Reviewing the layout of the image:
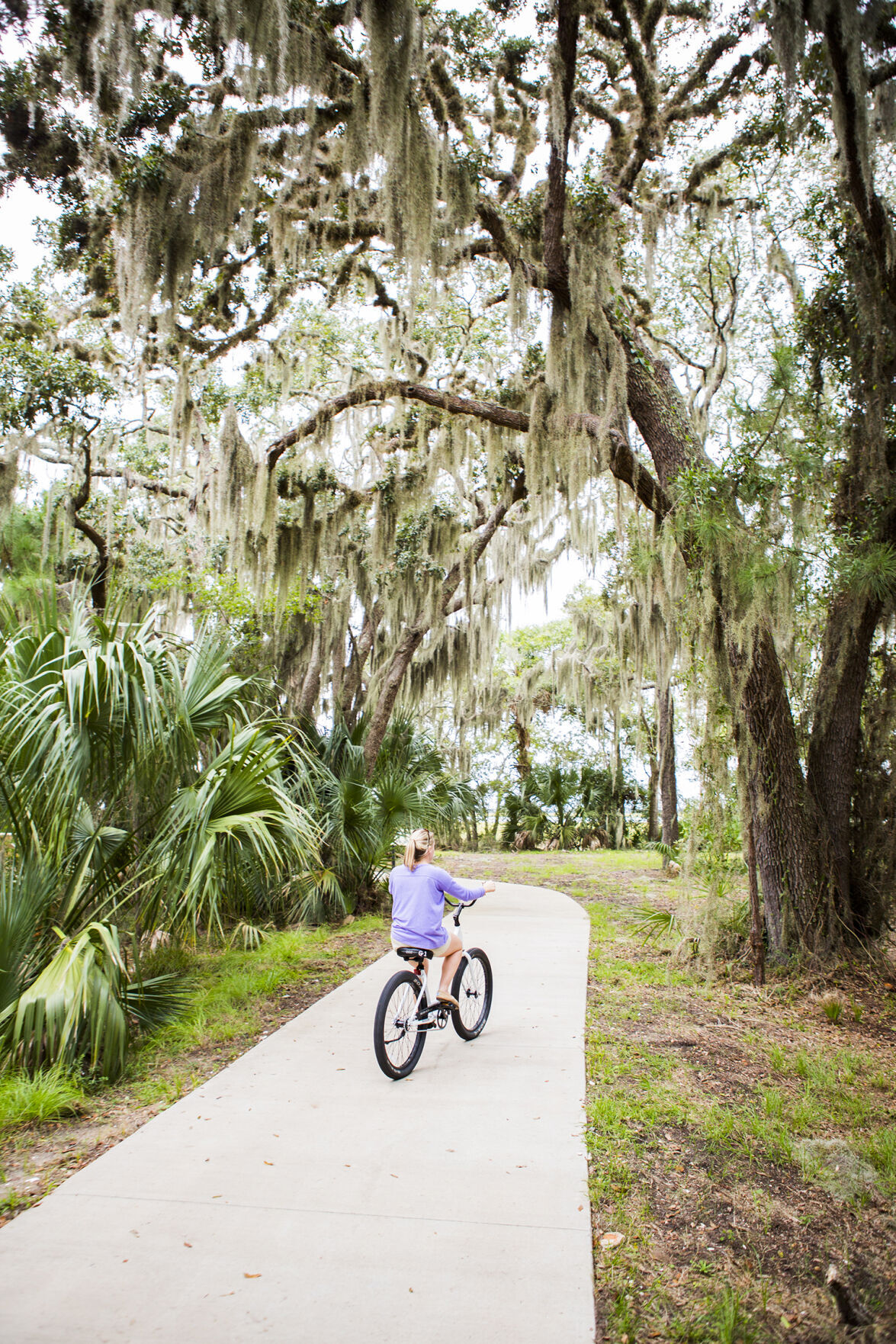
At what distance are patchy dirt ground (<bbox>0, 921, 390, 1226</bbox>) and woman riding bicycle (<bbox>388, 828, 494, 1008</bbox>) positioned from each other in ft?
3.78

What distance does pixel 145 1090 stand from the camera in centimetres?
371

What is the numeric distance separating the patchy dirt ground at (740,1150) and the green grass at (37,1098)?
2.18 metres

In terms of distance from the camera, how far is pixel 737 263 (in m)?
9.45

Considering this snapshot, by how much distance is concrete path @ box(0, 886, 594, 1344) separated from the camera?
6.94 feet

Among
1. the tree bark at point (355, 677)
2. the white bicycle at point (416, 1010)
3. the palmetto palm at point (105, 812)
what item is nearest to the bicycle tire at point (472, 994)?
the white bicycle at point (416, 1010)

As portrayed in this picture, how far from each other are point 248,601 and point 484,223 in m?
6.06

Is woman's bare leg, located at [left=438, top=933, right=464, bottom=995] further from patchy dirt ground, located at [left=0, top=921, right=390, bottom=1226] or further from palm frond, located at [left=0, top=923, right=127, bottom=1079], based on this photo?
palm frond, located at [left=0, top=923, right=127, bottom=1079]

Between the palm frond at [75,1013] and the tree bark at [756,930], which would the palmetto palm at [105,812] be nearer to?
the palm frond at [75,1013]

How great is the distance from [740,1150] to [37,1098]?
2840mm

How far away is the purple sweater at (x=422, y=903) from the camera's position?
4004 mm

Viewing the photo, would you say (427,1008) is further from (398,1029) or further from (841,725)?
(841,725)

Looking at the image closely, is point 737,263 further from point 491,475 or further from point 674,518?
point 674,518

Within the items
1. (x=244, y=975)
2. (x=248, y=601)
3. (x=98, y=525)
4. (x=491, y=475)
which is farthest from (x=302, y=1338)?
(x=98, y=525)

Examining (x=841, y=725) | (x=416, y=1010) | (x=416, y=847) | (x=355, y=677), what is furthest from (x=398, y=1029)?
(x=355, y=677)
